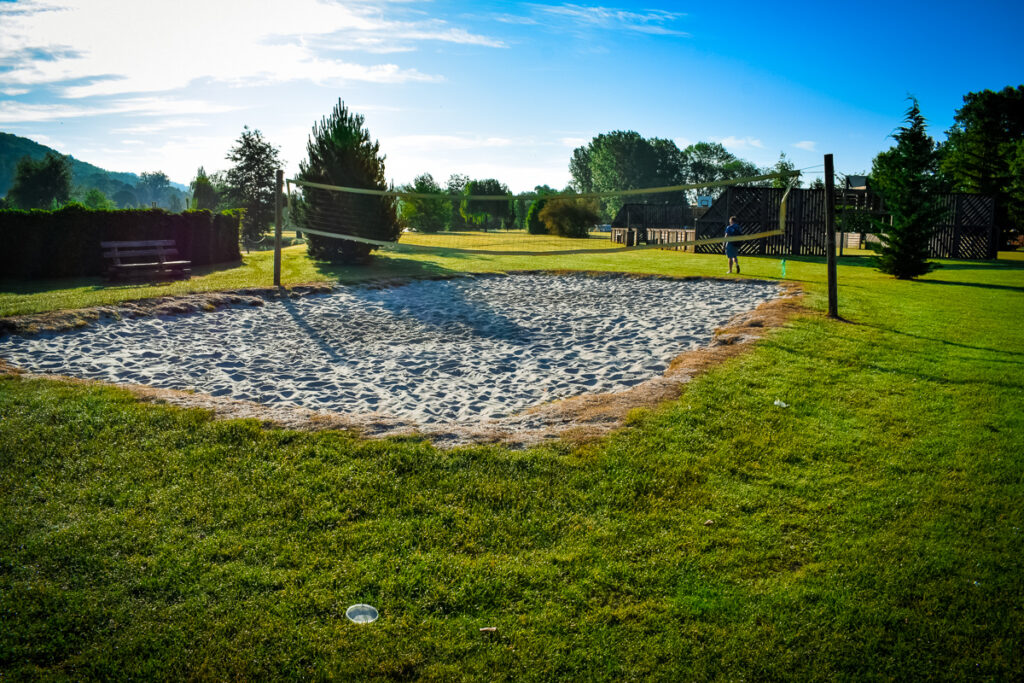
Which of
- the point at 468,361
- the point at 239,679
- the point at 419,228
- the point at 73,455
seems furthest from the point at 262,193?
the point at 239,679

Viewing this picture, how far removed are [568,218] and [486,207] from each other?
15.5m

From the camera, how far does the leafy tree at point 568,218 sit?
129ft

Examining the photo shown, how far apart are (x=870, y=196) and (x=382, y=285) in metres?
25.6

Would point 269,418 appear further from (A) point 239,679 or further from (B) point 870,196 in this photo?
(B) point 870,196

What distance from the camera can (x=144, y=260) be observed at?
1497 cm

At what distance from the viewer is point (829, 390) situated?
6.11 meters

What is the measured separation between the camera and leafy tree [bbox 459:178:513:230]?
166ft

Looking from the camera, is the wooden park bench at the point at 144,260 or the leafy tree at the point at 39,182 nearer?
the wooden park bench at the point at 144,260

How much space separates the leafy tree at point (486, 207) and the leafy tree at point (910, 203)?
116 ft

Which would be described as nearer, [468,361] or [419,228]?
[468,361]

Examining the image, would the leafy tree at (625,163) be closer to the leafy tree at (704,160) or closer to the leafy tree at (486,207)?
the leafy tree at (704,160)

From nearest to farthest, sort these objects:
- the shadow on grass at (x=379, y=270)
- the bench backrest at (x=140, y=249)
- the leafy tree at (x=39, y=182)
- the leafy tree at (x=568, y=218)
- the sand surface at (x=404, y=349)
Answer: the sand surface at (x=404, y=349) < the bench backrest at (x=140, y=249) < the shadow on grass at (x=379, y=270) < the leafy tree at (x=568, y=218) < the leafy tree at (x=39, y=182)

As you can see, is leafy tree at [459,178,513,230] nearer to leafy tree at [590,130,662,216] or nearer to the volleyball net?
the volleyball net

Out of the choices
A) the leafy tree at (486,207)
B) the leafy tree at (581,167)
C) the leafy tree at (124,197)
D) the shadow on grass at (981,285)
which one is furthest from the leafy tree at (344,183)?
the leafy tree at (124,197)
